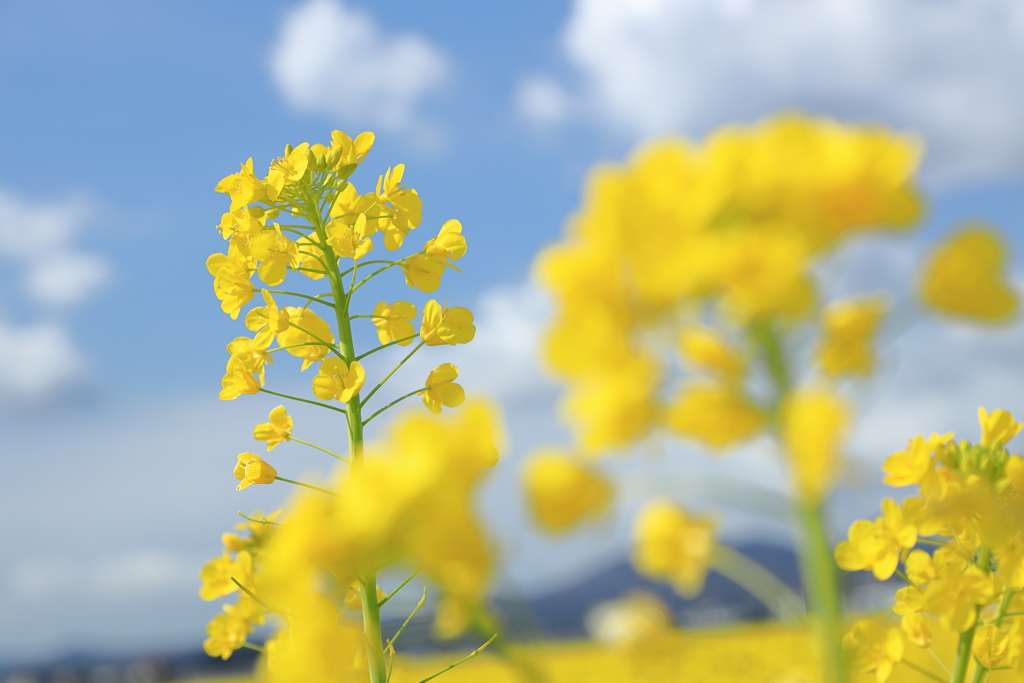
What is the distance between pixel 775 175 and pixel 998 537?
0.75 m

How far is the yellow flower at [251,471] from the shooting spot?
2443mm

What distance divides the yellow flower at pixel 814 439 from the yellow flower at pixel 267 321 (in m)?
1.85

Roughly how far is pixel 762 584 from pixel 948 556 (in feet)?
3.27

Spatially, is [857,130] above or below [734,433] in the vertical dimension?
above

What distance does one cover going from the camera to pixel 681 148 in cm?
102

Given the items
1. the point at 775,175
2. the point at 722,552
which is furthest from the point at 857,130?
the point at 722,552

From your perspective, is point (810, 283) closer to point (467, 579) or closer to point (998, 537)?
point (467, 579)

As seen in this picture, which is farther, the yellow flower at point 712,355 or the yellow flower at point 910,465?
the yellow flower at point 910,465

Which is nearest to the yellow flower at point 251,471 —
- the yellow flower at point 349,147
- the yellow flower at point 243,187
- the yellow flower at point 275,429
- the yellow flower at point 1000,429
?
the yellow flower at point 275,429

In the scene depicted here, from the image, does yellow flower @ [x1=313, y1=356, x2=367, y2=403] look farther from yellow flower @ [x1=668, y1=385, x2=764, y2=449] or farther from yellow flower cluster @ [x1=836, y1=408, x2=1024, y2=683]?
yellow flower @ [x1=668, y1=385, x2=764, y2=449]

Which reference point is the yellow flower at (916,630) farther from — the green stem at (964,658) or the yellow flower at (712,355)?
the yellow flower at (712,355)

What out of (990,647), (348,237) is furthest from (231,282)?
(990,647)

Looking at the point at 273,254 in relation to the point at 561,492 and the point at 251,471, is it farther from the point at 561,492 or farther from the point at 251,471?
the point at 561,492

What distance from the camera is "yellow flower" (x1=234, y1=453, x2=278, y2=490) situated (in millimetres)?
2443
